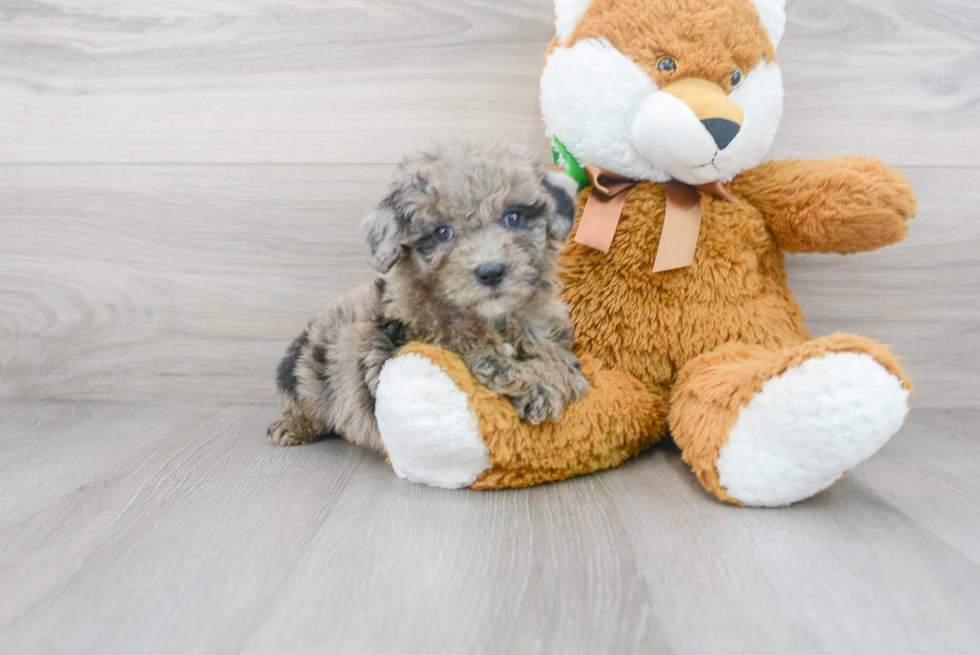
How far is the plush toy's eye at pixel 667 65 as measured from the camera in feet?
3.71

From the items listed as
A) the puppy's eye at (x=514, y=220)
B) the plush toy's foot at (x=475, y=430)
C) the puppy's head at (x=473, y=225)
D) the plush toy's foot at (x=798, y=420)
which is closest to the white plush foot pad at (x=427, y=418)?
the plush toy's foot at (x=475, y=430)

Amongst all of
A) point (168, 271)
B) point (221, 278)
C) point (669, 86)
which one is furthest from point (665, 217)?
point (168, 271)

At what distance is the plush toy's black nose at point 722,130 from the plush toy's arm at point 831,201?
0.17 meters

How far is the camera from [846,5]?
1436mm

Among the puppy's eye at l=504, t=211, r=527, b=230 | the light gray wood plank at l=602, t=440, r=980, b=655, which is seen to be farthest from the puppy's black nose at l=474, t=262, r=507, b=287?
the light gray wood plank at l=602, t=440, r=980, b=655

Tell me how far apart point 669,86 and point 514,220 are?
1.28ft

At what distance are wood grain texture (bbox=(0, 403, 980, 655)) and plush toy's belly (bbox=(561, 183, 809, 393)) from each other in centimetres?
22

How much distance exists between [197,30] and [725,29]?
1.20m

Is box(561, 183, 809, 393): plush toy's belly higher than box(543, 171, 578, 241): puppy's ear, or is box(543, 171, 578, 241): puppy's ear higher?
box(543, 171, 578, 241): puppy's ear

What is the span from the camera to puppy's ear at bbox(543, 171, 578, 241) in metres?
1.07

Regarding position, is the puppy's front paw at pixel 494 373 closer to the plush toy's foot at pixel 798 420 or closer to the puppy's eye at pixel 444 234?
the puppy's eye at pixel 444 234

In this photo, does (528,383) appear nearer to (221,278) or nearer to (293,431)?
(293,431)

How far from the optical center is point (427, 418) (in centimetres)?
100

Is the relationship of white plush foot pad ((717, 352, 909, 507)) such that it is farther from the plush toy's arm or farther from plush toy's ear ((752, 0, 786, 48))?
plush toy's ear ((752, 0, 786, 48))
